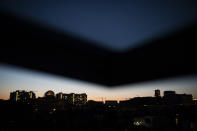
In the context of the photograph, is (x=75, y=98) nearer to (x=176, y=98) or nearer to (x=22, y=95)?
(x=22, y=95)

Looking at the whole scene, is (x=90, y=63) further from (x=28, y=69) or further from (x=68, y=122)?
(x=68, y=122)

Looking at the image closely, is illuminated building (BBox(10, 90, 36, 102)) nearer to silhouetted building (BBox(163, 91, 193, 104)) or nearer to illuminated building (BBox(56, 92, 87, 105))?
illuminated building (BBox(56, 92, 87, 105))

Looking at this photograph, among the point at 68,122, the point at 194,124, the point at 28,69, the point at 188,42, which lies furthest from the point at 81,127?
the point at 194,124

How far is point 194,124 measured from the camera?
14.5m

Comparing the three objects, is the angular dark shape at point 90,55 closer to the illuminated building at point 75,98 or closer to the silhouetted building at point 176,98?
the silhouetted building at point 176,98

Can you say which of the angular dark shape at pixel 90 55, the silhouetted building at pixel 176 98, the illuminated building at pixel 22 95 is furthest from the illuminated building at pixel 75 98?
the angular dark shape at pixel 90 55

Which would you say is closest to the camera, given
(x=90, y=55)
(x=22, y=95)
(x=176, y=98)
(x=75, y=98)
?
(x=90, y=55)

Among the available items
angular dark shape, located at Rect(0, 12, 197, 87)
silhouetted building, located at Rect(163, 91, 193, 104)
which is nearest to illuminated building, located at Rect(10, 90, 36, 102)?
silhouetted building, located at Rect(163, 91, 193, 104)

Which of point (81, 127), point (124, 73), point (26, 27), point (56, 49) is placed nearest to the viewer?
point (26, 27)

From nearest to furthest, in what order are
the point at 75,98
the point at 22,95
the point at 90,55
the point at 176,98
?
the point at 90,55 < the point at 176,98 < the point at 22,95 < the point at 75,98

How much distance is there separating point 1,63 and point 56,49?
1.10 meters

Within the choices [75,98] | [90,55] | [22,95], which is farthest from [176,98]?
[22,95]

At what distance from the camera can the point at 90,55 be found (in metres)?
3.04

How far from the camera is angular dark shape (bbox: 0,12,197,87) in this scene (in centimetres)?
247
